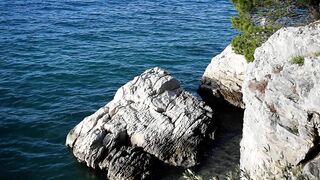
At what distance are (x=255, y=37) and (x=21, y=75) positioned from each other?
888 inches

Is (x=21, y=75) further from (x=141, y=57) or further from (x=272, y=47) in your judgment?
(x=272, y=47)

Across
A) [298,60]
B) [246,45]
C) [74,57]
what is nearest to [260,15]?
[246,45]

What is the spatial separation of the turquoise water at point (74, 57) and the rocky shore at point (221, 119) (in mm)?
2382

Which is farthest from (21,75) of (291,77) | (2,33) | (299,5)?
(291,77)

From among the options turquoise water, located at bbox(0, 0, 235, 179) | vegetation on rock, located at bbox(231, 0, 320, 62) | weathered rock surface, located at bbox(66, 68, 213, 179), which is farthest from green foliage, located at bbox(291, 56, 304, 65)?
turquoise water, located at bbox(0, 0, 235, 179)

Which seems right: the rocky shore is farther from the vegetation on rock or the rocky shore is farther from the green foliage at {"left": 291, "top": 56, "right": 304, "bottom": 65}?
the vegetation on rock

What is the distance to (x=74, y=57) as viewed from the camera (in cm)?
4388

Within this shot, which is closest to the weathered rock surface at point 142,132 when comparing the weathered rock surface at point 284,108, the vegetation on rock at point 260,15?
the vegetation on rock at point 260,15

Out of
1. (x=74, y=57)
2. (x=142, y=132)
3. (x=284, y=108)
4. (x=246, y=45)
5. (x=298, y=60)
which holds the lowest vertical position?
(x=142, y=132)

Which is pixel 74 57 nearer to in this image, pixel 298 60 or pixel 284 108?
pixel 298 60

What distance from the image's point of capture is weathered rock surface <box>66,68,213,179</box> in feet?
87.6

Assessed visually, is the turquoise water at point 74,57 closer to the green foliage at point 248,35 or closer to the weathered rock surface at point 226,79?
the weathered rock surface at point 226,79

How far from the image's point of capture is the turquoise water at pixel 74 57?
97.6 feet

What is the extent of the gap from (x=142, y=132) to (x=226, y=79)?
1000 cm
